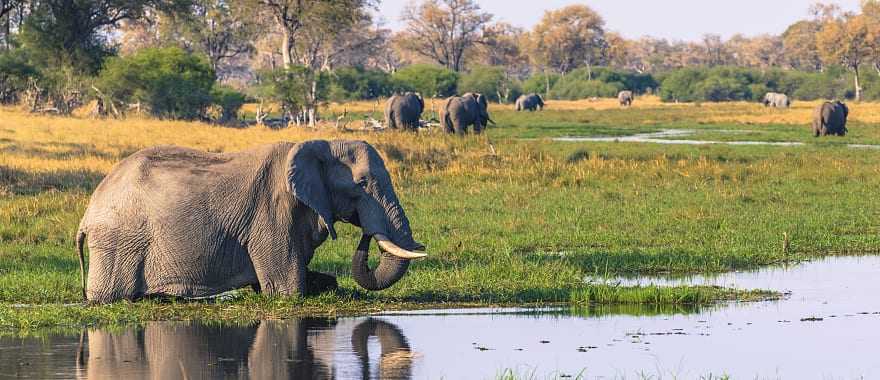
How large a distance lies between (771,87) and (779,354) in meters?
87.3

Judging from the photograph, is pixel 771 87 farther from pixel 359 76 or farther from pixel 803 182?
pixel 803 182

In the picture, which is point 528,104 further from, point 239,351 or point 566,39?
point 239,351

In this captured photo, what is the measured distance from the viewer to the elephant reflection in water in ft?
29.8

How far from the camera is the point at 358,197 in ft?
36.9

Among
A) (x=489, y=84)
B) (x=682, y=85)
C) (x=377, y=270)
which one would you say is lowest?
(x=377, y=270)

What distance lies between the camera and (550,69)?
11838 centimetres

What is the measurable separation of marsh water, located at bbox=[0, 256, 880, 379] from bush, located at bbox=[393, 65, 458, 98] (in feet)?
193

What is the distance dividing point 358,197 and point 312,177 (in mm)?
397

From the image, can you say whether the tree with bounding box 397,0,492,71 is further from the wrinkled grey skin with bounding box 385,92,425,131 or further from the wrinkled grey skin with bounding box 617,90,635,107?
the wrinkled grey skin with bounding box 385,92,425,131

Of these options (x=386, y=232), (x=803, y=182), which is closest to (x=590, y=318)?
(x=386, y=232)

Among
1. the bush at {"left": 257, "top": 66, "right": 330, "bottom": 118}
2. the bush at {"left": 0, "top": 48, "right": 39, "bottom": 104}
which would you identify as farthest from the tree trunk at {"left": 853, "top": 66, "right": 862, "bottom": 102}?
the bush at {"left": 0, "top": 48, "right": 39, "bottom": 104}

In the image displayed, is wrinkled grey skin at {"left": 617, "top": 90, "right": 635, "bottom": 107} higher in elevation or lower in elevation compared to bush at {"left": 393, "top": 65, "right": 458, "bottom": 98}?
lower

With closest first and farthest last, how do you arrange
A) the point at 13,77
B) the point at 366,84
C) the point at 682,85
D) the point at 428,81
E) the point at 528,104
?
1. the point at 13,77
2. the point at 366,84
3. the point at 528,104
4. the point at 428,81
5. the point at 682,85

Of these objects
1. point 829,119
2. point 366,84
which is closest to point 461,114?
point 829,119
